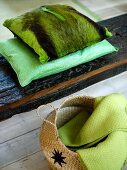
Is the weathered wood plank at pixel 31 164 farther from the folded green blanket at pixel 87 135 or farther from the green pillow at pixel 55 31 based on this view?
the green pillow at pixel 55 31

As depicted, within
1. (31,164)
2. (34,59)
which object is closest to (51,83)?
(34,59)

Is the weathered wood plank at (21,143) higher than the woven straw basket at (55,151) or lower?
lower

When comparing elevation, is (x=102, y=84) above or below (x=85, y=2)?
below

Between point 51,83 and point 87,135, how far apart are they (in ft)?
0.96

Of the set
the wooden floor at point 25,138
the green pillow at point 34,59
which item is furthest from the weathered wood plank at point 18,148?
the green pillow at point 34,59

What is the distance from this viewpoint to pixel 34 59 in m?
1.36

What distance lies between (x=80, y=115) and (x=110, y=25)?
0.67 metres

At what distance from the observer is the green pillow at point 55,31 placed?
1.32 meters

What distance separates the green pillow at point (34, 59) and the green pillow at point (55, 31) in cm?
3

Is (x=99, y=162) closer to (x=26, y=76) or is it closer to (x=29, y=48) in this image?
(x=26, y=76)

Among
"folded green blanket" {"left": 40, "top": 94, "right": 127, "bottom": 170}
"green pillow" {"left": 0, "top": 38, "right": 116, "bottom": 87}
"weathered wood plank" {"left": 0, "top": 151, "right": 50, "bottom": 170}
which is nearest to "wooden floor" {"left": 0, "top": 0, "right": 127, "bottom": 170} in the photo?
"weathered wood plank" {"left": 0, "top": 151, "right": 50, "bottom": 170}

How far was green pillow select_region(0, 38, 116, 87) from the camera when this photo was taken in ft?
4.24

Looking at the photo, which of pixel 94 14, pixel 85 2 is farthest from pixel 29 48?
pixel 85 2

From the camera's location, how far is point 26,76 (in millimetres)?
1269
